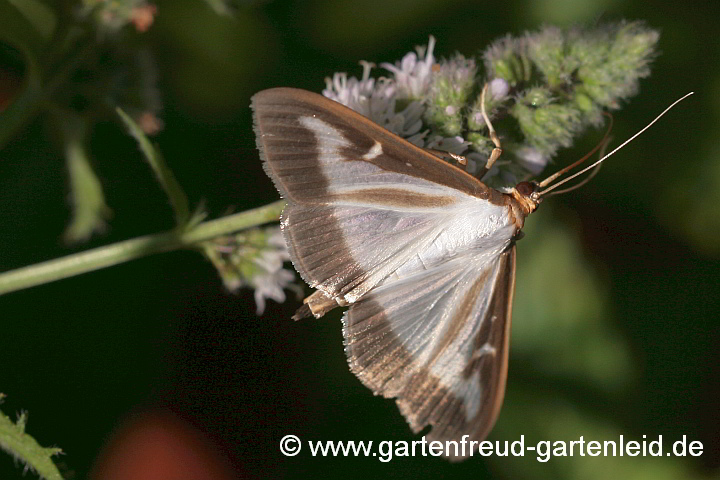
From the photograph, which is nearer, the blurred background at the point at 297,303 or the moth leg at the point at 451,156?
the moth leg at the point at 451,156

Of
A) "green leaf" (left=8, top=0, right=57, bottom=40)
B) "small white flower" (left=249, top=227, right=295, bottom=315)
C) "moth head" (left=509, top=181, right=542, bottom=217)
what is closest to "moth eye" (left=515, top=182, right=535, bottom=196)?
"moth head" (left=509, top=181, right=542, bottom=217)

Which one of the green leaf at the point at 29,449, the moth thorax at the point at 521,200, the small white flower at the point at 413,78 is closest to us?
the green leaf at the point at 29,449

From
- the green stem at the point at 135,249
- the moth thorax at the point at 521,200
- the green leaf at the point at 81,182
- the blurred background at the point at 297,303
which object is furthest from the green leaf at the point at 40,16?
the moth thorax at the point at 521,200

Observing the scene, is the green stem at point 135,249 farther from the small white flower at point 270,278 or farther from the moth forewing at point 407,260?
the small white flower at point 270,278

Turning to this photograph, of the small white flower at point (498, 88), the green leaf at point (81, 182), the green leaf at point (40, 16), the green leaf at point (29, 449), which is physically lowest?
the green leaf at point (29, 449)

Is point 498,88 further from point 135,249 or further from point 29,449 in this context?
point 29,449

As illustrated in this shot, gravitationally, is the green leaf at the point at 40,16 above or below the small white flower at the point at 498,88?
above

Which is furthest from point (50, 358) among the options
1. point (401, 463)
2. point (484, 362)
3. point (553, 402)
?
point (553, 402)

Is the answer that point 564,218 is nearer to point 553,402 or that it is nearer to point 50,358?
point 553,402
